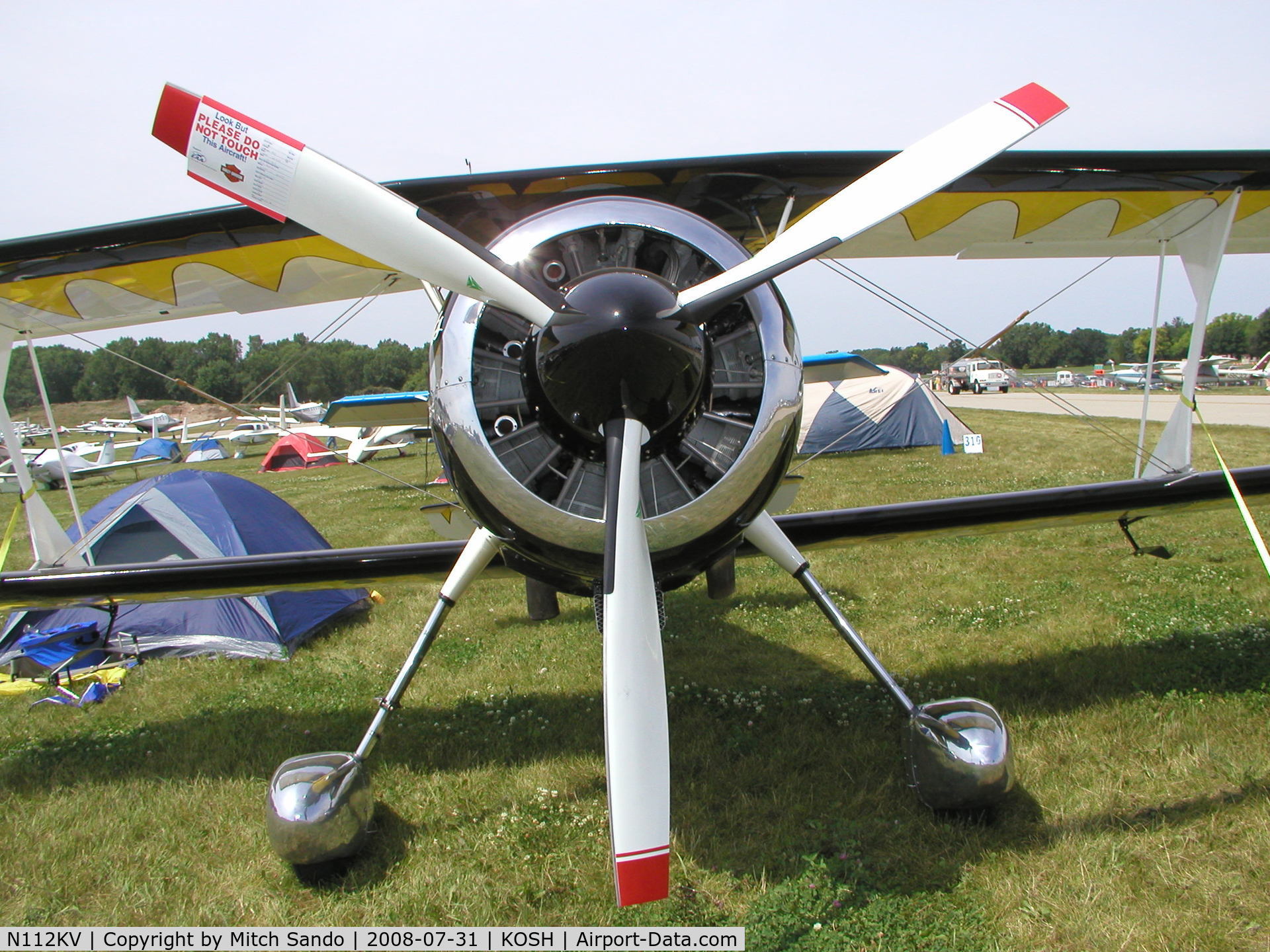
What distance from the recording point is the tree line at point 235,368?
4.91m

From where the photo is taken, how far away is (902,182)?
117 inches

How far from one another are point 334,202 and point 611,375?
1122 mm

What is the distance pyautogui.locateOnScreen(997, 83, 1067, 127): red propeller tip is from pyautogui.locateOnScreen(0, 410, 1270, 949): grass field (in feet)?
9.31

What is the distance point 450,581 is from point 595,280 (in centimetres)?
172

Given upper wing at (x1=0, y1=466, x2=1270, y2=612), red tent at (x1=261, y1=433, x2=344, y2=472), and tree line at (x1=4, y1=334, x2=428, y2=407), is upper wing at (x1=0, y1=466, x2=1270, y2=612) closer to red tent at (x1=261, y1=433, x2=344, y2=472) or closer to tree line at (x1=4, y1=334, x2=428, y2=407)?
tree line at (x1=4, y1=334, x2=428, y2=407)

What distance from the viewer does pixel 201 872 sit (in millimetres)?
3451

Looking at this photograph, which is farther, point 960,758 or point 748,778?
point 748,778

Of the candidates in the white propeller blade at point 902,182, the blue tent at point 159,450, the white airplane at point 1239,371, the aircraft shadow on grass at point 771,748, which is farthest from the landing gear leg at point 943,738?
the white airplane at point 1239,371

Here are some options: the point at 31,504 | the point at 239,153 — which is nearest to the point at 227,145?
the point at 239,153

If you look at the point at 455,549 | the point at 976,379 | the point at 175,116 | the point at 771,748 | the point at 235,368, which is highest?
the point at 175,116

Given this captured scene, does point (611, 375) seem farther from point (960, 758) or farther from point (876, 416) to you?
point (876, 416)

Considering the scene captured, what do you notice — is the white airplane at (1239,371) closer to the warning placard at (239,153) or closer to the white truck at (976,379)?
the white truck at (976,379)

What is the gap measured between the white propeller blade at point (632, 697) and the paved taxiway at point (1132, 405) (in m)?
16.9

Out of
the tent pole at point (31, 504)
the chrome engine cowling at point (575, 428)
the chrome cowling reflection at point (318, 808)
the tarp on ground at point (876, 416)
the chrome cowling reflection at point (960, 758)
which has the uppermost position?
the chrome engine cowling at point (575, 428)
